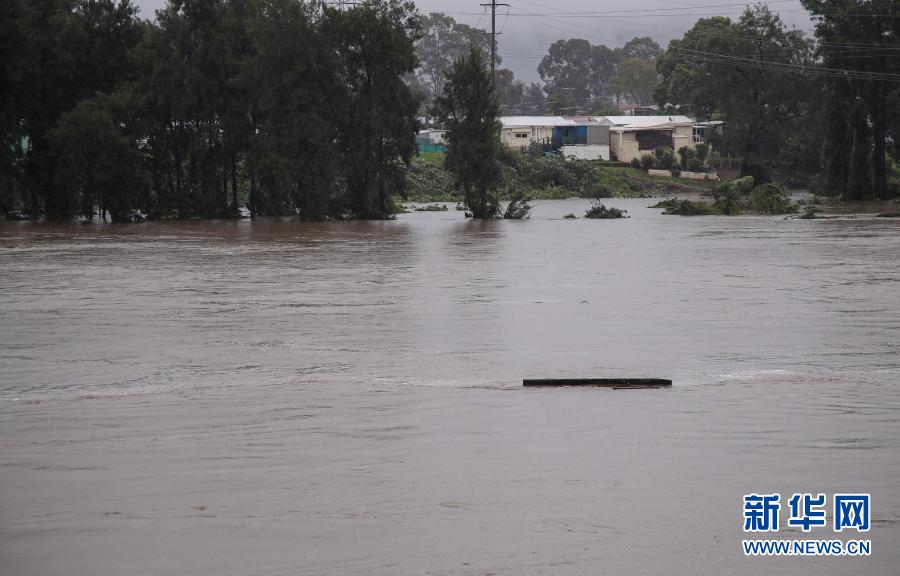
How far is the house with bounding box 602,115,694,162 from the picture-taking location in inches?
4596

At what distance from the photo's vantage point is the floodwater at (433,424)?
23.6 feet

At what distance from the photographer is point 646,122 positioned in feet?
397

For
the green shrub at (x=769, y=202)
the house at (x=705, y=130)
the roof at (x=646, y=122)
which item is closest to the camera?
the green shrub at (x=769, y=202)

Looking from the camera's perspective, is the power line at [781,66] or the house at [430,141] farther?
the house at [430,141]

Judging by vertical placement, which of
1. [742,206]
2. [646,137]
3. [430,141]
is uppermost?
[646,137]

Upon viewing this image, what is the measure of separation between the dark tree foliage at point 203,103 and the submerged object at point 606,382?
4323 centimetres

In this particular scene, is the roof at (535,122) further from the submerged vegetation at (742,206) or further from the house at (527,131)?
the submerged vegetation at (742,206)

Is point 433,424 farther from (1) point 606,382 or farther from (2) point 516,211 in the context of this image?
(2) point 516,211

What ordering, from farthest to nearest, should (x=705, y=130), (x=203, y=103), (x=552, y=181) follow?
1. (x=705, y=130)
2. (x=552, y=181)
3. (x=203, y=103)

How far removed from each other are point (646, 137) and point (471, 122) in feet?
211

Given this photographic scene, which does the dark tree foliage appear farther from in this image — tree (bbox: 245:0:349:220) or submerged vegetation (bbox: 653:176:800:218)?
submerged vegetation (bbox: 653:176:800:218)

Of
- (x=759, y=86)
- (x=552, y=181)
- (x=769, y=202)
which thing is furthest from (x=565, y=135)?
(x=769, y=202)

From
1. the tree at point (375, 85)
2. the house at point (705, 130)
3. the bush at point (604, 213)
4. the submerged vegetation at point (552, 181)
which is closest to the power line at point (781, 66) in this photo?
the house at point (705, 130)

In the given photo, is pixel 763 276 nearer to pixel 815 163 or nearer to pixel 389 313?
pixel 389 313
